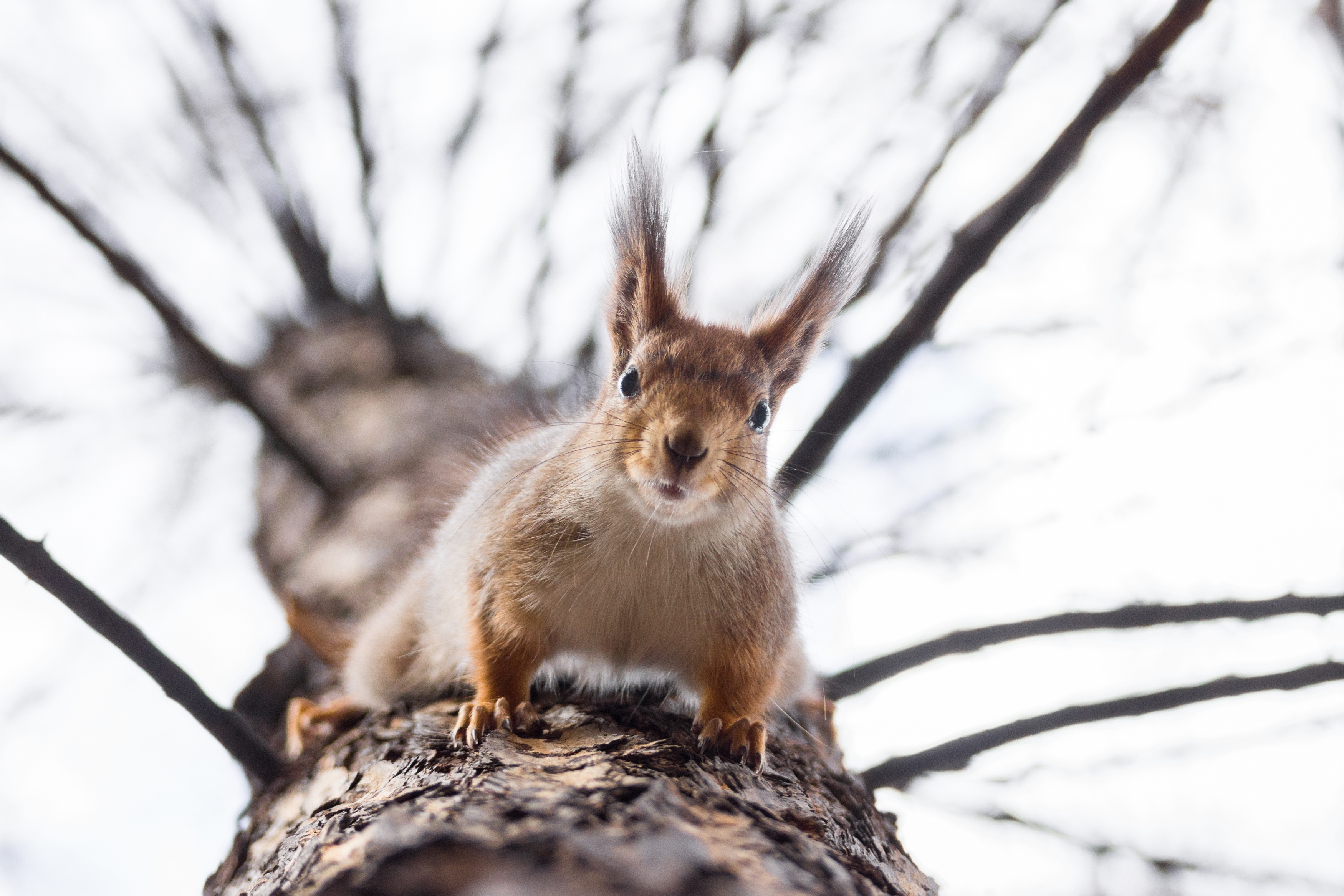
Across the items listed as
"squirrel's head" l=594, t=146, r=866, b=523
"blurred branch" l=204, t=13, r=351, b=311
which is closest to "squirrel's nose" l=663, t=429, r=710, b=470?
"squirrel's head" l=594, t=146, r=866, b=523

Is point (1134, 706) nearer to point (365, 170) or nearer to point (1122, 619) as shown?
point (1122, 619)

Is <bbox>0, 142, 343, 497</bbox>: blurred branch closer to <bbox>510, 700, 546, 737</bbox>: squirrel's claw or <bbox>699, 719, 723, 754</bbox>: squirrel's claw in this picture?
<bbox>510, 700, 546, 737</bbox>: squirrel's claw

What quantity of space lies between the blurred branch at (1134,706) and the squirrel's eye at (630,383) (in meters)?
0.87

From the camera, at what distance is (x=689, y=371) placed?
1617 mm

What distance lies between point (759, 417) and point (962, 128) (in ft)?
2.70

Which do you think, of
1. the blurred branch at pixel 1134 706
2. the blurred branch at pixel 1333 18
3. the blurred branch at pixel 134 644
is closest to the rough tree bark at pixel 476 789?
the blurred branch at pixel 134 644

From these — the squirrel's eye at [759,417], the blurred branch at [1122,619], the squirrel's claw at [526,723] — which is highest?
the squirrel's eye at [759,417]

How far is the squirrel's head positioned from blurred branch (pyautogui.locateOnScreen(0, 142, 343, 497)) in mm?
900

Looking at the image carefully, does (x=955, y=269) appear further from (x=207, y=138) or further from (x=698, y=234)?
(x=207, y=138)

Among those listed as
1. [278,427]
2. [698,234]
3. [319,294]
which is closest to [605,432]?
[698,234]

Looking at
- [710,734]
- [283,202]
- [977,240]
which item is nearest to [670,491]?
[710,734]

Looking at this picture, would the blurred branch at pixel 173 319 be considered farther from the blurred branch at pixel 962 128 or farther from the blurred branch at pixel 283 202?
the blurred branch at pixel 962 128

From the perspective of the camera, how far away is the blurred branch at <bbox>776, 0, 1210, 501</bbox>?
1.46m

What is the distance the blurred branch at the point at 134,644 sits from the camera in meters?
1.08
